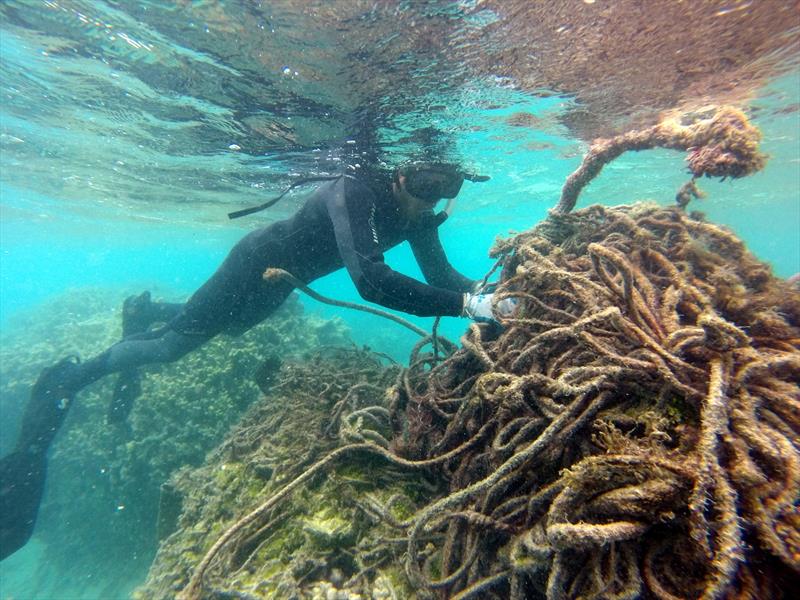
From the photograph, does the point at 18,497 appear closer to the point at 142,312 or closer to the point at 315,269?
the point at 142,312

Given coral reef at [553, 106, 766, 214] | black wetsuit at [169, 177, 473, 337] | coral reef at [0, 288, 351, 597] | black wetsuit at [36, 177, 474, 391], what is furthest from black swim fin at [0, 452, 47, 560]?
coral reef at [553, 106, 766, 214]

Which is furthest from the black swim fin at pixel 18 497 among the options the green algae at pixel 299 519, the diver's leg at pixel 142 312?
the green algae at pixel 299 519

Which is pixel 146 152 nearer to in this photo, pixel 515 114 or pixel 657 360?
pixel 515 114

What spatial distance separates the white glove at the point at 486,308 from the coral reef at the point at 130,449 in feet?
22.8

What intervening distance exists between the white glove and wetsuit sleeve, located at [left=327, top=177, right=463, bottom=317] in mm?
154

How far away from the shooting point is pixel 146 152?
11.5m

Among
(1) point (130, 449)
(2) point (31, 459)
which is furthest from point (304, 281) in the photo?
(1) point (130, 449)

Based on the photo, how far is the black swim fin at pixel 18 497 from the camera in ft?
19.7

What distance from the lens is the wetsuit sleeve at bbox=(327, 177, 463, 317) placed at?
3.52 metres

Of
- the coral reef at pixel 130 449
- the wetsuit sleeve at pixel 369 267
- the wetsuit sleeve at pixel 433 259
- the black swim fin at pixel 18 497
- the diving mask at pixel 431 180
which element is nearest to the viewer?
the wetsuit sleeve at pixel 369 267

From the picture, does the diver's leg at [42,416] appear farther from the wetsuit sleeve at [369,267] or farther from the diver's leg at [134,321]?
the wetsuit sleeve at [369,267]

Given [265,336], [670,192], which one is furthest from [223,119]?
[670,192]

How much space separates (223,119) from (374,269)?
Answer: 6948 mm

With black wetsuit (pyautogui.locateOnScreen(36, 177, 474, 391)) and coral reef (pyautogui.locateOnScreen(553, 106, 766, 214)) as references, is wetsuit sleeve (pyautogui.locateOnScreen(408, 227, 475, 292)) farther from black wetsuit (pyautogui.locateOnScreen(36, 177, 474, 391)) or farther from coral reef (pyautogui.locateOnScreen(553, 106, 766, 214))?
coral reef (pyautogui.locateOnScreen(553, 106, 766, 214))
